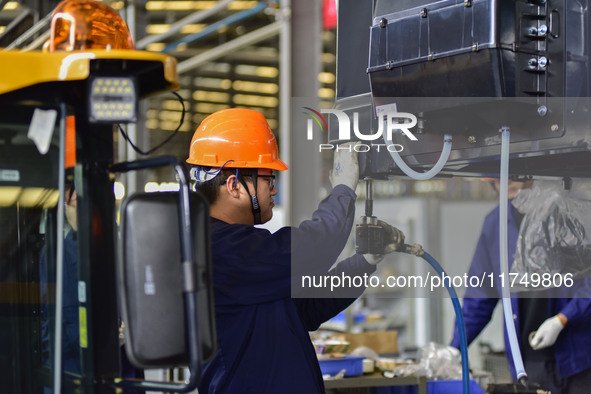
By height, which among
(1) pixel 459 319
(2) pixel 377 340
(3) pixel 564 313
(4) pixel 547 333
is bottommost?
(2) pixel 377 340

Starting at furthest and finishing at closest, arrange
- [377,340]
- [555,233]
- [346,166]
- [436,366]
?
[377,340], [436,366], [555,233], [346,166]

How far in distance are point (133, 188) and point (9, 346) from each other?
646 centimetres

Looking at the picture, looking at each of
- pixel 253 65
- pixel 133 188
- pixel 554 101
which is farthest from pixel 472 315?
pixel 253 65

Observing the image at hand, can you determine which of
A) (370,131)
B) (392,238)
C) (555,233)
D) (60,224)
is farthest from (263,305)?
(555,233)

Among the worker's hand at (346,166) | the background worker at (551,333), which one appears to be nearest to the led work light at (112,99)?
the worker's hand at (346,166)

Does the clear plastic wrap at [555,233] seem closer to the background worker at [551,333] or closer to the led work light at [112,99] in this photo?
the background worker at [551,333]

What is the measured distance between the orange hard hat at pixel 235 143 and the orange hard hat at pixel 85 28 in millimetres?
1104

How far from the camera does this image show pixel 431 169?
2.90 m

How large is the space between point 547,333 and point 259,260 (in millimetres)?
2455

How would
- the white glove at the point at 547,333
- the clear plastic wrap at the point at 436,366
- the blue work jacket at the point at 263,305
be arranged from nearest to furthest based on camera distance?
the blue work jacket at the point at 263,305, the clear plastic wrap at the point at 436,366, the white glove at the point at 547,333

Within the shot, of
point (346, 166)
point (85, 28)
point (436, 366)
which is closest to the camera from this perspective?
point (85, 28)

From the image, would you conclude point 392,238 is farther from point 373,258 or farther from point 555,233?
point 555,233

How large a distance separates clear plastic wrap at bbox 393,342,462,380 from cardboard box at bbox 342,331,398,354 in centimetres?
76

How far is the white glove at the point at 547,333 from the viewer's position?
4.66m
